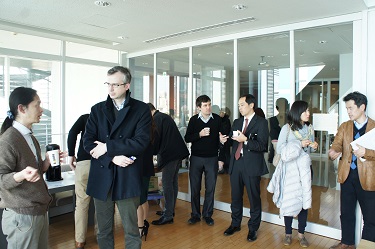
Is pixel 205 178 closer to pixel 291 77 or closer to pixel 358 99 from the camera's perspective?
pixel 291 77

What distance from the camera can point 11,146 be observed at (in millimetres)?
1758

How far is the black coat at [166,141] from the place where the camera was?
4.05 m

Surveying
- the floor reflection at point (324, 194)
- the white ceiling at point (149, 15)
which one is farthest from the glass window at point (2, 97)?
the floor reflection at point (324, 194)

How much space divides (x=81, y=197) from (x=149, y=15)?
2438 millimetres

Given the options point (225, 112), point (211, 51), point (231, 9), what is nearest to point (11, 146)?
point (231, 9)

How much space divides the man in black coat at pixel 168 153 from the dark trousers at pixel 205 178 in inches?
9.2

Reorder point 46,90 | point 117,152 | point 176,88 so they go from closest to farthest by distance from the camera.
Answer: point 117,152
point 176,88
point 46,90

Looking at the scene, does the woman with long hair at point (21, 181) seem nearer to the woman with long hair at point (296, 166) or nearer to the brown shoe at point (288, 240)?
the woman with long hair at point (296, 166)

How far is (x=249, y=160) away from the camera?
12.0 ft

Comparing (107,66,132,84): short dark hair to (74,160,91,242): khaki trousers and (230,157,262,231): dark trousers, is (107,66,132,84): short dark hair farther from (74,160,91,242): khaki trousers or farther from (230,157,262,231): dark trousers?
(230,157,262,231): dark trousers

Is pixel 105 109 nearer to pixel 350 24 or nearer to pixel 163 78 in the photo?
pixel 350 24

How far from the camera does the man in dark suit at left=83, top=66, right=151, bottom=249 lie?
2.14 meters

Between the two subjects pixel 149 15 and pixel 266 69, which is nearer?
pixel 149 15

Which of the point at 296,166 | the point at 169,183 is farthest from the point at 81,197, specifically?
the point at 296,166
